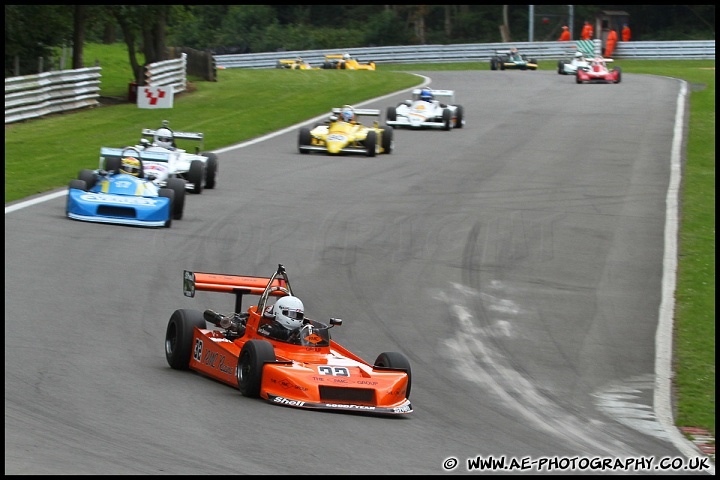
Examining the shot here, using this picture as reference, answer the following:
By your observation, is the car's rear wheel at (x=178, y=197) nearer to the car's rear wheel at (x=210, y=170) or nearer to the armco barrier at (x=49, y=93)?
the car's rear wheel at (x=210, y=170)

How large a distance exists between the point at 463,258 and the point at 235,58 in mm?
53547

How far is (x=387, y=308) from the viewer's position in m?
13.5

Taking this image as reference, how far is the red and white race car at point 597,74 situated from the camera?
43.1 m

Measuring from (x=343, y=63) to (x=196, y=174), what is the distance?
40.0 m

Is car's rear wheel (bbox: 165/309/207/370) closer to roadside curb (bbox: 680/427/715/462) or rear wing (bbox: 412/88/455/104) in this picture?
roadside curb (bbox: 680/427/715/462)

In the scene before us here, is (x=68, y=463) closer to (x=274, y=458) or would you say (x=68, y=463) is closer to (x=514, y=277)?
(x=274, y=458)

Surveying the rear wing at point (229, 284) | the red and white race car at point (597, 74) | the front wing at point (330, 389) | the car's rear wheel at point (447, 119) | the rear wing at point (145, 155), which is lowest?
the front wing at point (330, 389)

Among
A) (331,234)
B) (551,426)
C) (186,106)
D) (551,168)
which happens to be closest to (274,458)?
(551,426)

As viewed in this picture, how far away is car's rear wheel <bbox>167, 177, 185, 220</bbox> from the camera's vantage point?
17.8m

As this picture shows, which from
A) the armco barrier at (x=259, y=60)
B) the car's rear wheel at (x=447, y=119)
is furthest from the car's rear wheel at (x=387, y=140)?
the armco barrier at (x=259, y=60)

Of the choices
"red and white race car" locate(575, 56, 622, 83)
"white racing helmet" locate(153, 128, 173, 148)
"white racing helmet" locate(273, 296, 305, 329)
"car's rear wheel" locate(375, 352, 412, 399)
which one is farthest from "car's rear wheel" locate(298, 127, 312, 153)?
"red and white race car" locate(575, 56, 622, 83)

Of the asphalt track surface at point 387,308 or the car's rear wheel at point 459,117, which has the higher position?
the car's rear wheel at point 459,117

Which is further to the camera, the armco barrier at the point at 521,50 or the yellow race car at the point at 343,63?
the armco barrier at the point at 521,50

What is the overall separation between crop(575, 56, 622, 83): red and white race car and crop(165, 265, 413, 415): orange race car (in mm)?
33930
